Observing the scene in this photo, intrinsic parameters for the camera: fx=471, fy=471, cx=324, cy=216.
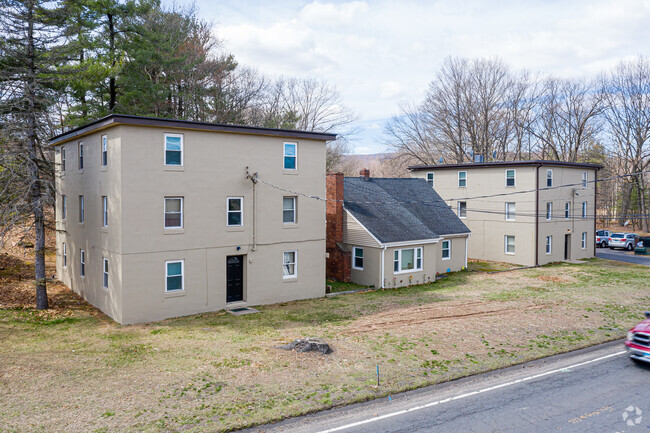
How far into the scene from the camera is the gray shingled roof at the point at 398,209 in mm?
26312

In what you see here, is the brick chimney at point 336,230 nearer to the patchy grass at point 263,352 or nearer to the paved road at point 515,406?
the patchy grass at point 263,352

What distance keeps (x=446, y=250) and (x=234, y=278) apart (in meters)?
15.5

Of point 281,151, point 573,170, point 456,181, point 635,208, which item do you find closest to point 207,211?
point 281,151

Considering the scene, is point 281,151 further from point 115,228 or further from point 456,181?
point 456,181

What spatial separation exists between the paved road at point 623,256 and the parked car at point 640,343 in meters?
28.6

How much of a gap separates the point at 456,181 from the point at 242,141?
2265cm

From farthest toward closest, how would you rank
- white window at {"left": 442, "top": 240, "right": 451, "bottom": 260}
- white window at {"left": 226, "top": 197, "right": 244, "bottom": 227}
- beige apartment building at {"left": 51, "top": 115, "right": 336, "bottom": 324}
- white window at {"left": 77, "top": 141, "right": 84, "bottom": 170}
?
1. white window at {"left": 442, "top": 240, "right": 451, "bottom": 260}
2. white window at {"left": 77, "top": 141, "right": 84, "bottom": 170}
3. white window at {"left": 226, "top": 197, "right": 244, "bottom": 227}
4. beige apartment building at {"left": 51, "top": 115, "right": 336, "bottom": 324}

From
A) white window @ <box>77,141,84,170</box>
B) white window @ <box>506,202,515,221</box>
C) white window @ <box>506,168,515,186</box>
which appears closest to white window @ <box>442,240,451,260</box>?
white window @ <box>506,202,515,221</box>

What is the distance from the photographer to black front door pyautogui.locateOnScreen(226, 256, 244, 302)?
20.7 m

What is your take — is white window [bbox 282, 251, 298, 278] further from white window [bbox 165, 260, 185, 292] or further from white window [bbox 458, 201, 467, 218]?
white window [bbox 458, 201, 467, 218]

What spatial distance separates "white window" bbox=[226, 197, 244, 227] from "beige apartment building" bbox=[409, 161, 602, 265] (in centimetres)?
2208

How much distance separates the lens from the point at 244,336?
16.0m

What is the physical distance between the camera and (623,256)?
1654 inches

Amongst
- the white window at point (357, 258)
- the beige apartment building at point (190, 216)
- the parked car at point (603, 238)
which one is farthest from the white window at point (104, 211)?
the parked car at point (603, 238)
